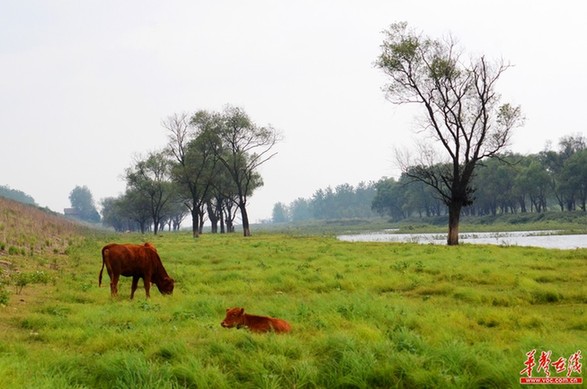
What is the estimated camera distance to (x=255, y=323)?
9.14 m

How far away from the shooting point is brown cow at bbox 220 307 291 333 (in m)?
8.90

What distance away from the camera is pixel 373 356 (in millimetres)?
6953

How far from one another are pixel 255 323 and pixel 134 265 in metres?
6.49

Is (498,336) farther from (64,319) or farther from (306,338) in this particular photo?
(64,319)

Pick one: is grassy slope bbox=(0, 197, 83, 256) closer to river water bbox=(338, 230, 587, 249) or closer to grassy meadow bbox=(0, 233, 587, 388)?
grassy meadow bbox=(0, 233, 587, 388)

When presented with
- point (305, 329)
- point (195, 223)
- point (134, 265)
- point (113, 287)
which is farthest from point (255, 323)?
point (195, 223)

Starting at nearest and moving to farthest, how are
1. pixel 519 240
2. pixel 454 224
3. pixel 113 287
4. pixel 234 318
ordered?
pixel 234 318, pixel 113 287, pixel 454 224, pixel 519 240

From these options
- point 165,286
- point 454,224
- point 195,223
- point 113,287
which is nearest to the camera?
point 113,287

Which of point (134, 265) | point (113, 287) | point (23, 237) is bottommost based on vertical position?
point (113, 287)

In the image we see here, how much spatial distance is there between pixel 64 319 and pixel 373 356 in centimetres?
713

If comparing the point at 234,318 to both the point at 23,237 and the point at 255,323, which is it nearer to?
the point at 255,323

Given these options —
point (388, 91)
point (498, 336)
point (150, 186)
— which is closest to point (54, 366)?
point (498, 336)

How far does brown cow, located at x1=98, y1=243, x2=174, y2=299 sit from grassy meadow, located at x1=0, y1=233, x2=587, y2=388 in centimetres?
49

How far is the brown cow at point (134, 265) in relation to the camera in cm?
1411
